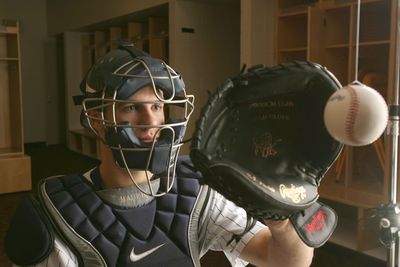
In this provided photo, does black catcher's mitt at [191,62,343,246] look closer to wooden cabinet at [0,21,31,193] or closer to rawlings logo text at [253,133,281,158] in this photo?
rawlings logo text at [253,133,281,158]

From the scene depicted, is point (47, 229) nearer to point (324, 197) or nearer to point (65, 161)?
point (324, 197)

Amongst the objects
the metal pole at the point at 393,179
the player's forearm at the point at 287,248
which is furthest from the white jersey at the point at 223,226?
the metal pole at the point at 393,179

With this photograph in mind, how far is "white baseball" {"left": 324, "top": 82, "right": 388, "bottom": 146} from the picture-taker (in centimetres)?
86

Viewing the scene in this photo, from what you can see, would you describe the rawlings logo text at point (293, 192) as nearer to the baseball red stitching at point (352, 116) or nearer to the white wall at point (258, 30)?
the baseball red stitching at point (352, 116)

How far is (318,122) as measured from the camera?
987mm

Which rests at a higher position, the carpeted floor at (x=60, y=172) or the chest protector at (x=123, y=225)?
the chest protector at (x=123, y=225)

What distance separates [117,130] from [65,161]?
6684mm

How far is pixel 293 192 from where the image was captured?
90 cm

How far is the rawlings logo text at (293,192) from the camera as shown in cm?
89

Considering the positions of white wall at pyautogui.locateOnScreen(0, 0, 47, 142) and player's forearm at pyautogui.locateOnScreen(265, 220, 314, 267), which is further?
white wall at pyautogui.locateOnScreen(0, 0, 47, 142)

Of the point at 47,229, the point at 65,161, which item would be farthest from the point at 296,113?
the point at 65,161

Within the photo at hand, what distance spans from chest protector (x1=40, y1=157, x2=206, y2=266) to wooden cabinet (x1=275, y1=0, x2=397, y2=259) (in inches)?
92.9

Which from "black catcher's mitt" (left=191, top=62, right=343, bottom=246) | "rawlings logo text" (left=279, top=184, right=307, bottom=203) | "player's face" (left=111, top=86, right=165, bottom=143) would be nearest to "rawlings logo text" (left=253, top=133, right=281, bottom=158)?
"black catcher's mitt" (left=191, top=62, right=343, bottom=246)

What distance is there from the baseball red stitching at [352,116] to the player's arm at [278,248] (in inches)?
9.1
